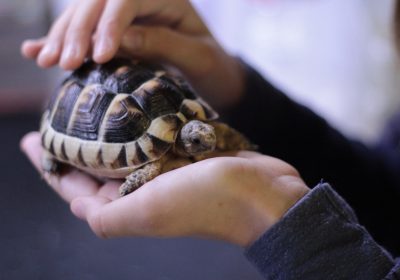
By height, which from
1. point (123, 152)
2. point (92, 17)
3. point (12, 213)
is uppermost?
point (92, 17)

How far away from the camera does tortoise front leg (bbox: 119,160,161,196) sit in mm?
624

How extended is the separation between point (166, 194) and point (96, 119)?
224mm

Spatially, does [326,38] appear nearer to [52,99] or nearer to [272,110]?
[272,110]

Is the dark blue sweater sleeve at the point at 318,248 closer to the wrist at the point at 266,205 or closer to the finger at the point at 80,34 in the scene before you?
the wrist at the point at 266,205

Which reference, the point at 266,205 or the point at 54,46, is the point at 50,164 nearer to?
the point at 54,46

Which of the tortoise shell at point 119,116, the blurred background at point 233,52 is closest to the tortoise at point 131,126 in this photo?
the tortoise shell at point 119,116

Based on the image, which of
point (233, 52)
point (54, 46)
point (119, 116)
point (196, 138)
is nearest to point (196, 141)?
point (196, 138)

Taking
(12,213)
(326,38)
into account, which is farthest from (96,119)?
(326,38)

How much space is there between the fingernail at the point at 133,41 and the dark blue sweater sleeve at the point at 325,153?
0.25m

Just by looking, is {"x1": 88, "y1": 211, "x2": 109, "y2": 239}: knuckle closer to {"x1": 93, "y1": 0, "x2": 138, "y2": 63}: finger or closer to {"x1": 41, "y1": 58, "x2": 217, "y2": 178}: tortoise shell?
{"x1": 41, "y1": 58, "x2": 217, "y2": 178}: tortoise shell

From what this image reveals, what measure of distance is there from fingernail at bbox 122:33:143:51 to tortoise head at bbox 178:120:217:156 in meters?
0.20

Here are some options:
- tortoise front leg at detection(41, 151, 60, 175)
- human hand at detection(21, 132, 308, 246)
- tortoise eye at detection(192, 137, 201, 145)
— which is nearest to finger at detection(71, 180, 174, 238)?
human hand at detection(21, 132, 308, 246)

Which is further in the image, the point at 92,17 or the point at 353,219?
the point at 92,17

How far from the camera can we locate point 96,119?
692 millimetres
